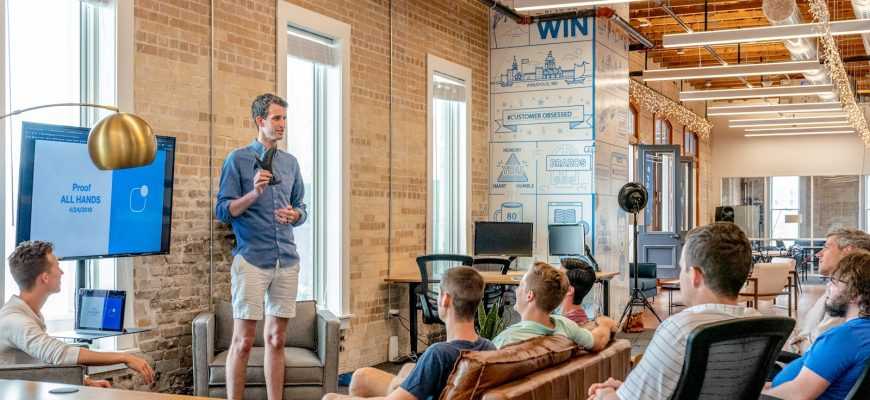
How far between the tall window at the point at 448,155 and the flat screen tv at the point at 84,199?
164 inches

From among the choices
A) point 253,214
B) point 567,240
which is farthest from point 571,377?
point 567,240

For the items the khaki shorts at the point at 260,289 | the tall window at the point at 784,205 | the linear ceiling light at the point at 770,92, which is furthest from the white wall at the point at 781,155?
the khaki shorts at the point at 260,289

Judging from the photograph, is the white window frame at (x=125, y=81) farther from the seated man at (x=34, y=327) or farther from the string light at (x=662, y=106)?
the string light at (x=662, y=106)

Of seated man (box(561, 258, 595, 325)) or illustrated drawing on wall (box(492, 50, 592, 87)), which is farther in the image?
illustrated drawing on wall (box(492, 50, 592, 87))

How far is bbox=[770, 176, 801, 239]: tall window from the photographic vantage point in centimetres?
2316

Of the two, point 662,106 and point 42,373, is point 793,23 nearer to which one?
point 662,106

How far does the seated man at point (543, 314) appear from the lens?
3.81m

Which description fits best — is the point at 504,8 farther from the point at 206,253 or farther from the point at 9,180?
the point at 9,180

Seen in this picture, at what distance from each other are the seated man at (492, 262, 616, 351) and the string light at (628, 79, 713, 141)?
11.1 meters

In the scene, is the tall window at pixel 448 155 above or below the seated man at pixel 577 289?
above

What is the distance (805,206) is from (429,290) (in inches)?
688

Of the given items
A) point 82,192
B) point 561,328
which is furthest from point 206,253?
point 561,328

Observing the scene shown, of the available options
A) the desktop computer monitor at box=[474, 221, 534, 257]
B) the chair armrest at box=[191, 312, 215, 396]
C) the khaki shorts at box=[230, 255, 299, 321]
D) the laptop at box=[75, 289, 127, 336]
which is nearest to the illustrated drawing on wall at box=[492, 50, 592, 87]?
the desktop computer monitor at box=[474, 221, 534, 257]

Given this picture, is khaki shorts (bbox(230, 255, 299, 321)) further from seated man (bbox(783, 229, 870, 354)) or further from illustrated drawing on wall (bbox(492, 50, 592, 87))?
illustrated drawing on wall (bbox(492, 50, 592, 87))
